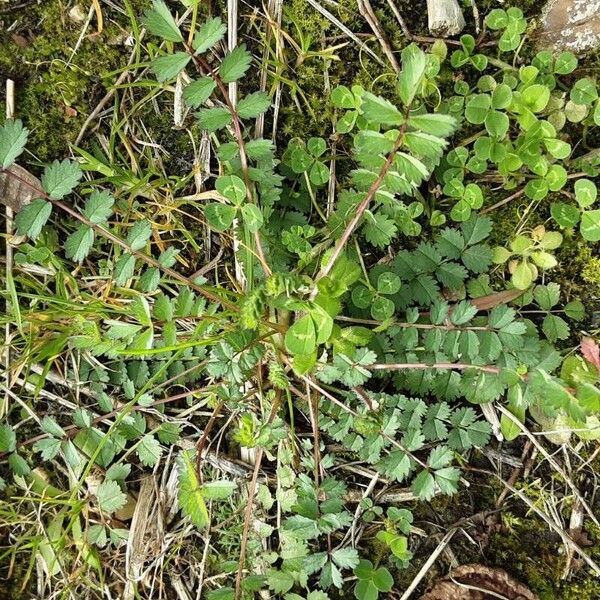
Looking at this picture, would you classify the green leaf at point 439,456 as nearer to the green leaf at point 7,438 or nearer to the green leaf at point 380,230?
the green leaf at point 380,230

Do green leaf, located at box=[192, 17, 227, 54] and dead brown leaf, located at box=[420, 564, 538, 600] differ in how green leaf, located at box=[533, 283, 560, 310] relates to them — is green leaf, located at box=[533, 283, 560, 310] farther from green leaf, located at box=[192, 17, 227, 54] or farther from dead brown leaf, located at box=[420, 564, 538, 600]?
green leaf, located at box=[192, 17, 227, 54]

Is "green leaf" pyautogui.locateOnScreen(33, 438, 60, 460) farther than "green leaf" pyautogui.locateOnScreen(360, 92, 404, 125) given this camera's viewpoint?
Yes

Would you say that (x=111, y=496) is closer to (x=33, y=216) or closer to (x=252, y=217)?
(x=33, y=216)

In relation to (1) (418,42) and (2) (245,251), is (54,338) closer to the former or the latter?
(2) (245,251)

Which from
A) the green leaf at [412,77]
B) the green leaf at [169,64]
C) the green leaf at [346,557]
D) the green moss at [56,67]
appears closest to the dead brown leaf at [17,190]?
the green moss at [56,67]

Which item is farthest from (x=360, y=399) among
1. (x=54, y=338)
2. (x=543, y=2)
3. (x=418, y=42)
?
(x=543, y=2)

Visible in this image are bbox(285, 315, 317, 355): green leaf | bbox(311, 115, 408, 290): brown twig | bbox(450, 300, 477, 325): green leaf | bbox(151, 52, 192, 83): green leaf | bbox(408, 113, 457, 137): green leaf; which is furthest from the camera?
bbox(450, 300, 477, 325): green leaf

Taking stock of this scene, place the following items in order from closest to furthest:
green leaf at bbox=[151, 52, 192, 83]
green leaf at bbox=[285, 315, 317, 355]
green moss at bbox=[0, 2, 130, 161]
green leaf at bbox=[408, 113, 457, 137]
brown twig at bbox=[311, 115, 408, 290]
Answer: green leaf at bbox=[408, 113, 457, 137], brown twig at bbox=[311, 115, 408, 290], green leaf at bbox=[285, 315, 317, 355], green leaf at bbox=[151, 52, 192, 83], green moss at bbox=[0, 2, 130, 161]

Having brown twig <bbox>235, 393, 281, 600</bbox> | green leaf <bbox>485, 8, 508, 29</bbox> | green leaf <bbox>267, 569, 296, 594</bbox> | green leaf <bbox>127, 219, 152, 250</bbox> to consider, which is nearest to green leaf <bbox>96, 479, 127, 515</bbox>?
brown twig <bbox>235, 393, 281, 600</bbox>
